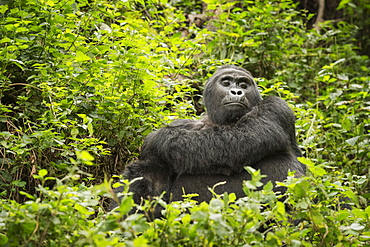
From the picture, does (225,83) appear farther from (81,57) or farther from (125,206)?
(125,206)

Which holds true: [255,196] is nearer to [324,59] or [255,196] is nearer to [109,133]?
[109,133]

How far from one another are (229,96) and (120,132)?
3.41 feet

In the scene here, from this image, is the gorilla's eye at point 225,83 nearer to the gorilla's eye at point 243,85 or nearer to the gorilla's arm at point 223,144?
the gorilla's eye at point 243,85

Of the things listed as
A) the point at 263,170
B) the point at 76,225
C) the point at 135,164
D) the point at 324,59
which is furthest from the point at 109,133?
the point at 324,59

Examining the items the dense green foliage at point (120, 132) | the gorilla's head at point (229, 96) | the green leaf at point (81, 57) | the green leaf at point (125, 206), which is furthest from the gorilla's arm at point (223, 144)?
the green leaf at point (125, 206)

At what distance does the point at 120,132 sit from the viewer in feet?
15.0

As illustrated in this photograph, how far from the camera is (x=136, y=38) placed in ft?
16.2

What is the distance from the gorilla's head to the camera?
4312 millimetres

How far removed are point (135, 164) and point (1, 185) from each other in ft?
3.51

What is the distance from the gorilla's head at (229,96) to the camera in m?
4.31

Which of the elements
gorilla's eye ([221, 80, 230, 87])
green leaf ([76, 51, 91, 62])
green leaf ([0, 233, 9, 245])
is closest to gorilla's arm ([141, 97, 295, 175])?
gorilla's eye ([221, 80, 230, 87])

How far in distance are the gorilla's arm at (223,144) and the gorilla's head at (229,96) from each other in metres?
0.16

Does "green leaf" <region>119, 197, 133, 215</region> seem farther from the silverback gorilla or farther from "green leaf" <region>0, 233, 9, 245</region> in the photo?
the silverback gorilla

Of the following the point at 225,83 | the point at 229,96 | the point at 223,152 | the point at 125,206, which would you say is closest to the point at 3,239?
the point at 125,206
